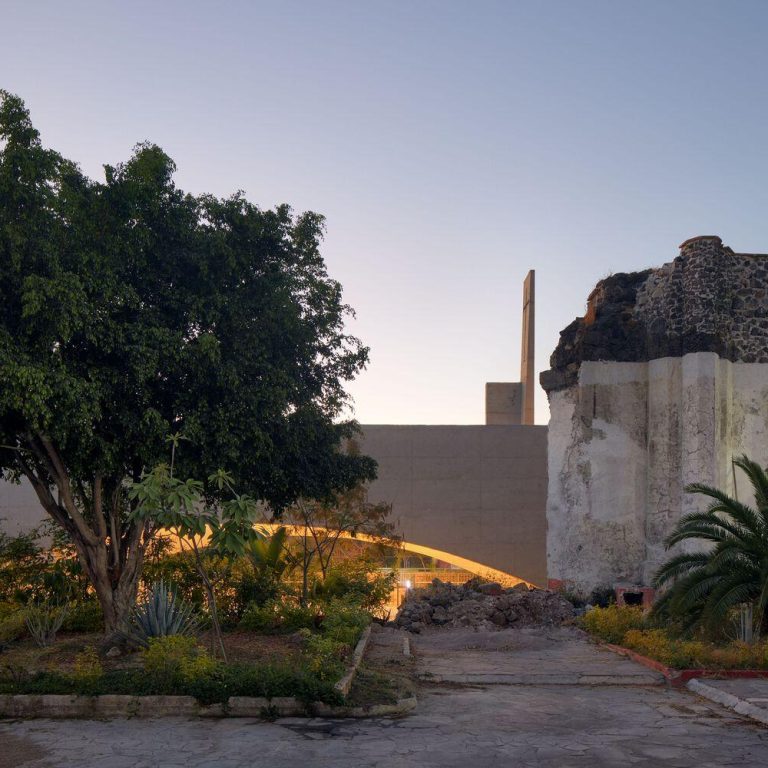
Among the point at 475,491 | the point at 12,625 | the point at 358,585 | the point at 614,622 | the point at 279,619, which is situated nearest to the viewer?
the point at 12,625

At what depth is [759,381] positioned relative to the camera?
64.5ft

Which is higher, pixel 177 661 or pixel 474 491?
pixel 474 491

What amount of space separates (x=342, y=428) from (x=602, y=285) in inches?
322

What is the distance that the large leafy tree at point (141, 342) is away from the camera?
12008 mm

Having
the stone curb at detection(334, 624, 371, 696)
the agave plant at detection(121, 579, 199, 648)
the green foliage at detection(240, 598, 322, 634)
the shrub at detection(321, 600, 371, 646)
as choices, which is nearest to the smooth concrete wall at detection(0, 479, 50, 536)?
the green foliage at detection(240, 598, 322, 634)

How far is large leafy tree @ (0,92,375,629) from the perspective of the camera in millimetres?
12008

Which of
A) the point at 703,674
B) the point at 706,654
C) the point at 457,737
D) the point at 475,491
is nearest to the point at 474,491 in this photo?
the point at 475,491

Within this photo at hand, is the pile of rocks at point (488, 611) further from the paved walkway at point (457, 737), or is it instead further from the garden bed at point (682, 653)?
the paved walkway at point (457, 737)

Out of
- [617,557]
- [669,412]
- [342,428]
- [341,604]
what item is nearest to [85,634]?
[341,604]

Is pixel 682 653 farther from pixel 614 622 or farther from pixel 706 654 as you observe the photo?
pixel 614 622

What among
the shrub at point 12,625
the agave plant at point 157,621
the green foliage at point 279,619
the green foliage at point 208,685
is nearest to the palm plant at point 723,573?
the green foliage at point 279,619

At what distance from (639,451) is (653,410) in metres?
0.96

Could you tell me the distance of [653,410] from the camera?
2002 cm

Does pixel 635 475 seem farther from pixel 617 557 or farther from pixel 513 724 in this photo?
pixel 513 724
